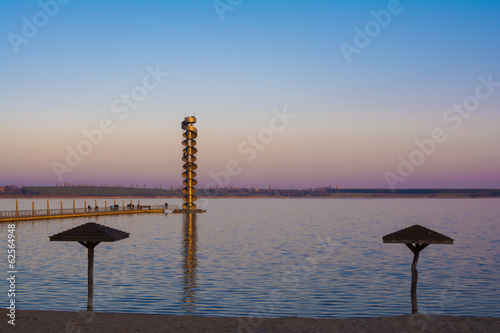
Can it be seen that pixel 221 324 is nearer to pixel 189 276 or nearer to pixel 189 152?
pixel 189 276

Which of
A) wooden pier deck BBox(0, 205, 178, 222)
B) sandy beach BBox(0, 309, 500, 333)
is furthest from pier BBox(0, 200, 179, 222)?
sandy beach BBox(0, 309, 500, 333)

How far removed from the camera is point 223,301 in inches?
1155

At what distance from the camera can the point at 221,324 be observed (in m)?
20.1

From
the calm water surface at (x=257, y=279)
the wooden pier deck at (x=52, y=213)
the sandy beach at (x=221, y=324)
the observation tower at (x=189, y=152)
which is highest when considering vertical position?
the observation tower at (x=189, y=152)

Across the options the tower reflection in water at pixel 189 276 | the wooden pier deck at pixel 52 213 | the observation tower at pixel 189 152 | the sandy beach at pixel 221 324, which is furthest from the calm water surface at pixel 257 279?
the observation tower at pixel 189 152

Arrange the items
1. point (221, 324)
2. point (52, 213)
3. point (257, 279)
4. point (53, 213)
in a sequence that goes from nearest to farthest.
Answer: point (221, 324)
point (257, 279)
point (52, 213)
point (53, 213)

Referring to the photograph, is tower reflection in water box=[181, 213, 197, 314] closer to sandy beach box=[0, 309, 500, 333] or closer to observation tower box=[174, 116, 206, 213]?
sandy beach box=[0, 309, 500, 333]

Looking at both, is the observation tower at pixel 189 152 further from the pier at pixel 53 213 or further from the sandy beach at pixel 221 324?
the sandy beach at pixel 221 324

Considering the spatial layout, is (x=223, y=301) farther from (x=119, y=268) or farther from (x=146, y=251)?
(x=146, y=251)

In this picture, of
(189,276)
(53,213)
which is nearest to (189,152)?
(53,213)

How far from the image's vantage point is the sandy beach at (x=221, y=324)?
62.1 ft

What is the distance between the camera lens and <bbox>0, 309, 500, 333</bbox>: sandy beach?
62.1ft

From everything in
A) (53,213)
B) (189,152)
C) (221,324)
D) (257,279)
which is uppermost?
(189,152)

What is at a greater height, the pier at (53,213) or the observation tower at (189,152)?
the observation tower at (189,152)
